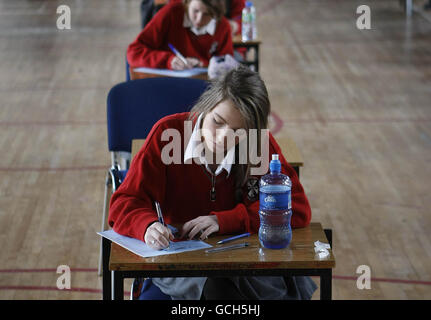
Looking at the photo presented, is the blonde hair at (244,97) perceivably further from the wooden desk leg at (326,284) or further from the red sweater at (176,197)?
the wooden desk leg at (326,284)

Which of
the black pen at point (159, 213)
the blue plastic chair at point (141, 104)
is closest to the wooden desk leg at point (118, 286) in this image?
the black pen at point (159, 213)

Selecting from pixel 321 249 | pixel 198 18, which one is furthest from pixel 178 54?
pixel 321 249

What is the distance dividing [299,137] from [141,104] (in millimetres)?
2369

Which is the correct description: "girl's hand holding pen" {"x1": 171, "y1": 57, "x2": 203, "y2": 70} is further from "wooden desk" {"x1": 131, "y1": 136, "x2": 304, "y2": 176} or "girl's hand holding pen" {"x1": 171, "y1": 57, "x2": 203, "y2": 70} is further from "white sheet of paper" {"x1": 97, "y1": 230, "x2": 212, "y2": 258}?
"white sheet of paper" {"x1": 97, "y1": 230, "x2": 212, "y2": 258}

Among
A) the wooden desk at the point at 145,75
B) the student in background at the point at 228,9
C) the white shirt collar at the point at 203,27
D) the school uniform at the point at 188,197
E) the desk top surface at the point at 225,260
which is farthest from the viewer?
the student in background at the point at 228,9

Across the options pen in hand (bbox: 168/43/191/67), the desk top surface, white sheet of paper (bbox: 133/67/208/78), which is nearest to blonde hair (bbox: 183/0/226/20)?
pen in hand (bbox: 168/43/191/67)

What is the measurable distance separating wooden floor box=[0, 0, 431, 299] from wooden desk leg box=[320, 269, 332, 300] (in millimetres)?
1173

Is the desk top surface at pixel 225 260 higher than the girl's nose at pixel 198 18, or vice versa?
the girl's nose at pixel 198 18

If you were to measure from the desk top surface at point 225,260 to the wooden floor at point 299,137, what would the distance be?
1241 mm

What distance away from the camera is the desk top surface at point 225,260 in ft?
6.41

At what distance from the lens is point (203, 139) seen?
2293 millimetres

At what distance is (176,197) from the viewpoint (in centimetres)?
238

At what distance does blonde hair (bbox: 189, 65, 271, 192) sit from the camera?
7.13 feet

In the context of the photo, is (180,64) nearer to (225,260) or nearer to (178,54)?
(178,54)
